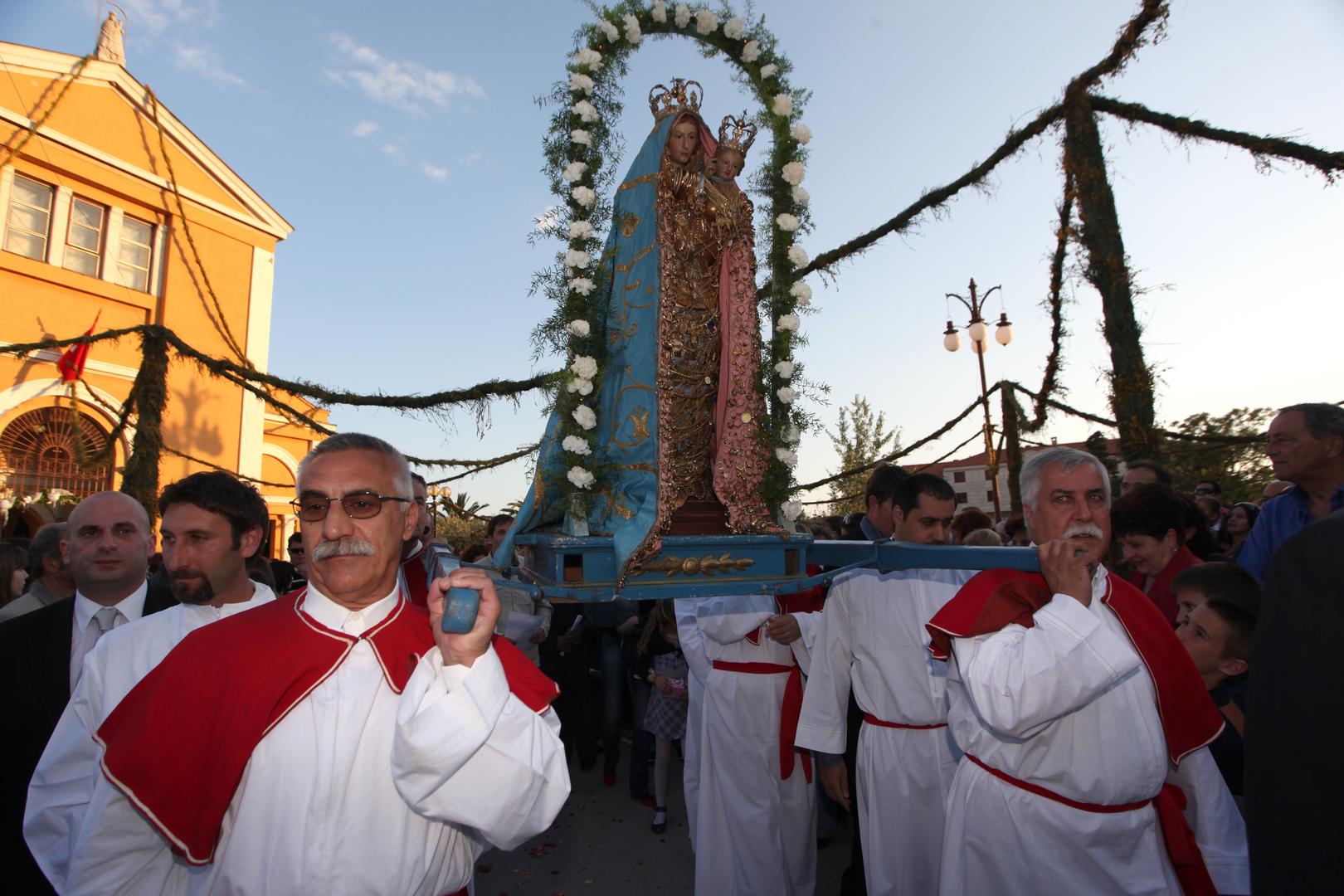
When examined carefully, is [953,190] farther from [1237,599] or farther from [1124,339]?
[1237,599]

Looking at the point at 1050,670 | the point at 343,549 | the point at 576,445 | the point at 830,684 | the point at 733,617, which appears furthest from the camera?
the point at 733,617

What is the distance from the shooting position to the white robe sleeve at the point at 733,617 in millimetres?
4871

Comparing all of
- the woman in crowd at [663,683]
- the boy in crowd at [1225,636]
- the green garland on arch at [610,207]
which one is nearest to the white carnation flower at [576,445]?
the green garland on arch at [610,207]

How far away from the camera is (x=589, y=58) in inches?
158

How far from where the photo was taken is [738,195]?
4.18 m

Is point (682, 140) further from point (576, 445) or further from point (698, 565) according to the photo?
point (698, 565)

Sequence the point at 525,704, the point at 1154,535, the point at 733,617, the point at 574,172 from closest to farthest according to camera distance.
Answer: the point at 525,704, the point at 1154,535, the point at 574,172, the point at 733,617

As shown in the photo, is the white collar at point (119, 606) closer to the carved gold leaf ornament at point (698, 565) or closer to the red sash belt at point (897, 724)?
the carved gold leaf ornament at point (698, 565)

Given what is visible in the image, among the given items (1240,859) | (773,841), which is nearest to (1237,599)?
(1240,859)

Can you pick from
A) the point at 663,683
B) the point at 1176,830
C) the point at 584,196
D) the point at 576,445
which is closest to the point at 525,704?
the point at 576,445

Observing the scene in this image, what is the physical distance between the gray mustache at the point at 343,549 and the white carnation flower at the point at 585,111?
117 inches

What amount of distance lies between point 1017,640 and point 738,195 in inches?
115

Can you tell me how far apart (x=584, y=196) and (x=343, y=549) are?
8.54 ft

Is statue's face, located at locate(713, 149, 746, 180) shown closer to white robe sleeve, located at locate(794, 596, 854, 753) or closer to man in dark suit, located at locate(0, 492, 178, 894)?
white robe sleeve, located at locate(794, 596, 854, 753)
